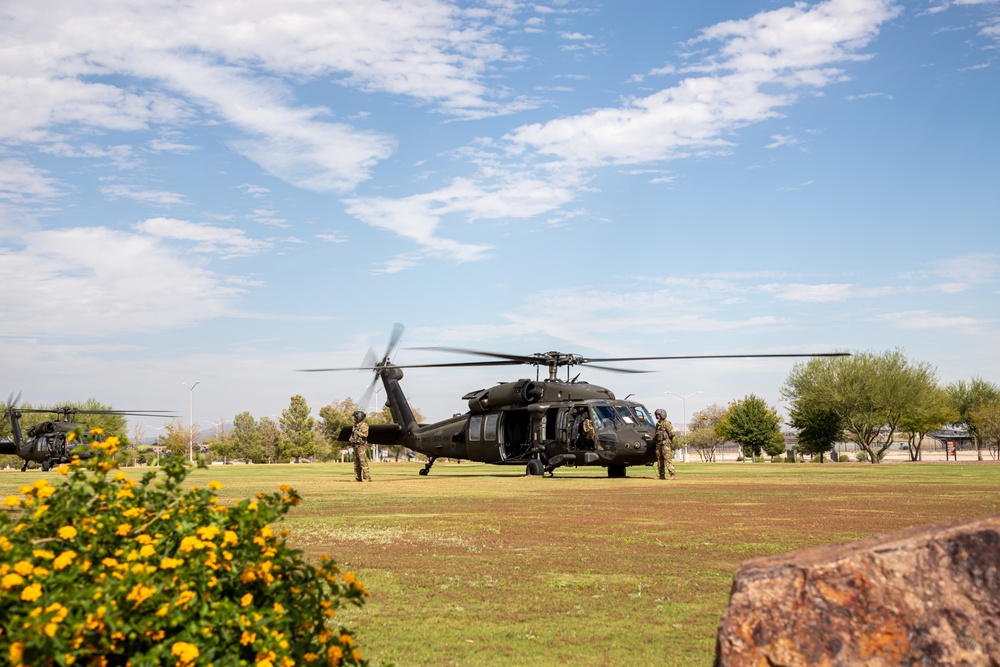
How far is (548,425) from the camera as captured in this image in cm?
2903

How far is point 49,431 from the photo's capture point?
44781 mm

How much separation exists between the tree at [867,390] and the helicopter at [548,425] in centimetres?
3674

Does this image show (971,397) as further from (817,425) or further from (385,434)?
(385,434)

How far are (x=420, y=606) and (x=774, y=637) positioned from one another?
14.3ft

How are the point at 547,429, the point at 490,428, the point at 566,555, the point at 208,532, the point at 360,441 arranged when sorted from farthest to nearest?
the point at 490,428
the point at 547,429
the point at 360,441
the point at 566,555
the point at 208,532

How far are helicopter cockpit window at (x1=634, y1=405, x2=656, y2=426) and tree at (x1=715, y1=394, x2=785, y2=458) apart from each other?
45.8 metres

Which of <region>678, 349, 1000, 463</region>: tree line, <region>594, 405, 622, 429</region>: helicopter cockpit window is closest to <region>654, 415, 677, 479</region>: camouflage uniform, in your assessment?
<region>594, 405, 622, 429</region>: helicopter cockpit window

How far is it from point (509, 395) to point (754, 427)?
152 feet

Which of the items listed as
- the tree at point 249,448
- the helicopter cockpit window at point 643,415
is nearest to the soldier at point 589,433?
the helicopter cockpit window at point 643,415

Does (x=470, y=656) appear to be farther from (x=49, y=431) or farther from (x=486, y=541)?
(x=49, y=431)

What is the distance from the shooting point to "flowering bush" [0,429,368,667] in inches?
139

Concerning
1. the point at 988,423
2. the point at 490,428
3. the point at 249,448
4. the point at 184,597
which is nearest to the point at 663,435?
the point at 490,428

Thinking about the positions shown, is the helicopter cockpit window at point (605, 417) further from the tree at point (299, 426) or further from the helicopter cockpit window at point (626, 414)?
the tree at point (299, 426)

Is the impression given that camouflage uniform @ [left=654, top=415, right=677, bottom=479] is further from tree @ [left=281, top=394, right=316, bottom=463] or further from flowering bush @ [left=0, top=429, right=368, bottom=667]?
tree @ [left=281, top=394, right=316, bottom=463]
